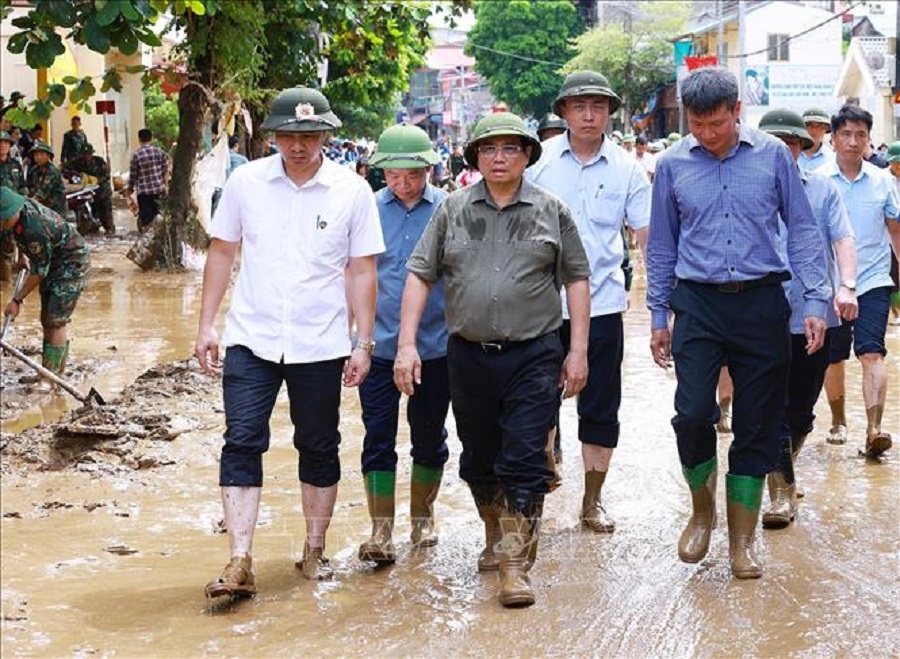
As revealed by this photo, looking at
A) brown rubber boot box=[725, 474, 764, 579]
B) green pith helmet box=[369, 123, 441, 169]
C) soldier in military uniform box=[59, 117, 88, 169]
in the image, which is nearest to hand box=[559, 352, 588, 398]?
brown rubber boot box=[725, 474, 764, 579]

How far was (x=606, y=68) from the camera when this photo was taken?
212ft

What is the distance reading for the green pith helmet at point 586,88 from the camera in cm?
664

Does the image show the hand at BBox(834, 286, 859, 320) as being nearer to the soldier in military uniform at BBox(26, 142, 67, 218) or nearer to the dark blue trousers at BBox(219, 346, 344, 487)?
the dark blue trousers at BBox(219, 346, 344, 487)

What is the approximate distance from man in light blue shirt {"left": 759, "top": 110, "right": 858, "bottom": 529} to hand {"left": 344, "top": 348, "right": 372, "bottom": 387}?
1965 millimetres

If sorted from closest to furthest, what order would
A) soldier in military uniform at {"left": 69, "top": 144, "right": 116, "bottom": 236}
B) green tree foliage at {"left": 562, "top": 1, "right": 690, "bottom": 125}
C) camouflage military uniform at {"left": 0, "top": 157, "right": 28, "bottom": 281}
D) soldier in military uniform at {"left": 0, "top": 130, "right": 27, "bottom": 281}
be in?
1. soldier in military uniform at {"left": 0, "top": 130, "right": 27, "bottom": 281}
2. camouflage military uniform at {"left": 0, "top": 157, "right": 28, "bottom": 281}
3. soldier in military uniform at {"left": 69, "top": 144, "right": 116, "bottom": 236}
4. green tree foliage at {"left": 562, "top": 1, "right": 690, "bottom": 125}

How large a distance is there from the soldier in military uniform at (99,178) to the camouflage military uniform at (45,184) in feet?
19.9

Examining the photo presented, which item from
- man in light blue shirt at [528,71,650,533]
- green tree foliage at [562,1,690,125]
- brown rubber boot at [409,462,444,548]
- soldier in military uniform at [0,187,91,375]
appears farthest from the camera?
green tree foliage at [562,1,690,125]

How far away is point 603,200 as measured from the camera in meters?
6.72

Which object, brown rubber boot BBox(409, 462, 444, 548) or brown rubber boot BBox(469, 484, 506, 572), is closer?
brown rubber boot BBox(469, 484, 506, 572)

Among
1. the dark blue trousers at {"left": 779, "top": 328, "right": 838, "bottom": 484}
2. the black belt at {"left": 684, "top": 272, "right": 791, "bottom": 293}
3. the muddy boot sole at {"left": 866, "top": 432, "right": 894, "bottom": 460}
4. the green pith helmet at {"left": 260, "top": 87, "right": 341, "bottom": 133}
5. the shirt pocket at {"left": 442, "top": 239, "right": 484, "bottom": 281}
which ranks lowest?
the muddy boot sole at {"left": 866, "top": 432, "right": 894, "bottom": 460}

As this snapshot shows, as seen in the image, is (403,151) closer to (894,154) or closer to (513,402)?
(513,402)

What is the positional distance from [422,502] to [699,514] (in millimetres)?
1190

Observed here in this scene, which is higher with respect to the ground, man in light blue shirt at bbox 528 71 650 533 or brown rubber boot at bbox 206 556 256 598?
man in light blue shirt at bbox 528 71 650 533

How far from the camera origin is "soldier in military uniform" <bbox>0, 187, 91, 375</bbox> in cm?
991
